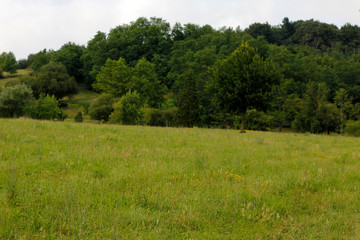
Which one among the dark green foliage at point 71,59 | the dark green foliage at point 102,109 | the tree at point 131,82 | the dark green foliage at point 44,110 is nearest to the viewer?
the dark green foliage at point 44,110

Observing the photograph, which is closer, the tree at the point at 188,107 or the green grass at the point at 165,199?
the green grass at the point at 165,199

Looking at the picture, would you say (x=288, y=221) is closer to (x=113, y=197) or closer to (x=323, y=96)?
(x=113, y=197)

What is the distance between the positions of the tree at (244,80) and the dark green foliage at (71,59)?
341 feet

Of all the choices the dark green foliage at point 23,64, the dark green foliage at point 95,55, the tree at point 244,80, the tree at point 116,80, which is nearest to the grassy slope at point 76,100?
the tree at point 116,80

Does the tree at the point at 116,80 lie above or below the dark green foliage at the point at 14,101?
above

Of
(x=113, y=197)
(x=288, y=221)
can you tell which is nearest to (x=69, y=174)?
(x=113, y=197)

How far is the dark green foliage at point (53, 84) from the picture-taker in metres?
84.8

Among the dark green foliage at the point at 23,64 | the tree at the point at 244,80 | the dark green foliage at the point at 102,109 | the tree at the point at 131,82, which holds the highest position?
the dark green foliage at the point at 23,64

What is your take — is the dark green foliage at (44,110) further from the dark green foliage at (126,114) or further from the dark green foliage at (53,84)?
the dark green foliage at (53,84)

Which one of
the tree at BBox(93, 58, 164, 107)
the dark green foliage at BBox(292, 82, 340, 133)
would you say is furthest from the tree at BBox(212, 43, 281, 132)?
the tree at BBox(93, 58, 164, 107)

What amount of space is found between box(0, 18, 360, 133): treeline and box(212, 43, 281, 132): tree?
0.41ft

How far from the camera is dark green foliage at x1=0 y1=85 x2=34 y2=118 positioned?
5431 cm

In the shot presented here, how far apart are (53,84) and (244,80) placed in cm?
7724

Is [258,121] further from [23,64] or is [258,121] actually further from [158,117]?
[23,64]
